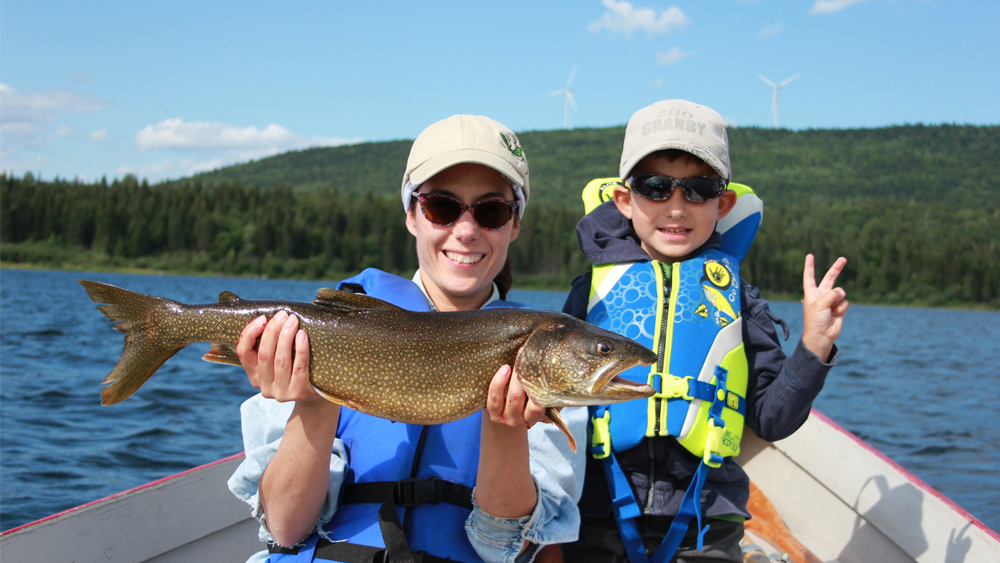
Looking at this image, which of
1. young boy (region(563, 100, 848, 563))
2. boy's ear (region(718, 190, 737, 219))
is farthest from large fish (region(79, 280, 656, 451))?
boy's ear (region(718, 190, 737, 219))

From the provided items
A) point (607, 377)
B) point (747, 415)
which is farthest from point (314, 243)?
point (607, 377)

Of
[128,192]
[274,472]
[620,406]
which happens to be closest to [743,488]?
[620,406]

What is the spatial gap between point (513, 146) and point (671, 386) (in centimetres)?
163

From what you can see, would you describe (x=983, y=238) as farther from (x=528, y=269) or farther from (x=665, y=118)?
(x=665, y=118)

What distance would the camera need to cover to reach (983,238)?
116438 millimetres

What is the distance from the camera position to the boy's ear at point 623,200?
4.33 m

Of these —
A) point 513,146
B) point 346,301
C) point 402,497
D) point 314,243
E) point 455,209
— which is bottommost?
point 402,497

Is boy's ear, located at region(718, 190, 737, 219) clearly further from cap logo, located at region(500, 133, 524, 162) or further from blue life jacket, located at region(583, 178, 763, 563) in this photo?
cap logo, located at region(500, 133, 524, 162)

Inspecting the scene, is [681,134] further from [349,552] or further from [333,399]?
[349,552]

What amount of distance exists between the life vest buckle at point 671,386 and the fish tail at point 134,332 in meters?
2.46

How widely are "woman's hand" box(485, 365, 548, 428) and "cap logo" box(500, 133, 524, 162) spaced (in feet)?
3.92

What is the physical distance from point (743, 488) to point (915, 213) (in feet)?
494

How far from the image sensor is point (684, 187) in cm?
393

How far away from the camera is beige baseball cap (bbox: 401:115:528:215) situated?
3150 mm
